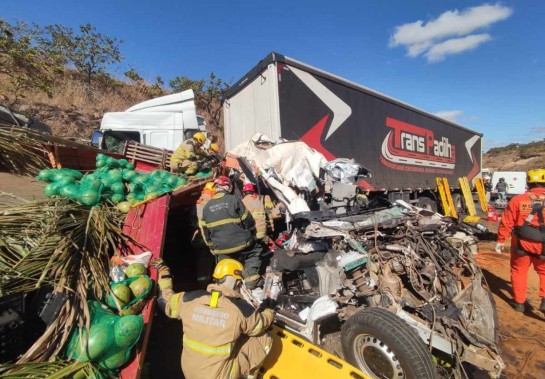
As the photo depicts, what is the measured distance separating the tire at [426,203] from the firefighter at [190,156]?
7444 mm

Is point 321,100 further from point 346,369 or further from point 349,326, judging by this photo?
point 346,369

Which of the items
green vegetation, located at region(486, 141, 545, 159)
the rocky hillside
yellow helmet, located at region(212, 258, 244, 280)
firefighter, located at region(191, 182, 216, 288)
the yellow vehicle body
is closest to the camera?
the yellow vehicle body

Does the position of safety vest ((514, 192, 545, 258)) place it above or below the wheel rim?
above

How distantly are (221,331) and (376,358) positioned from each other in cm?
145

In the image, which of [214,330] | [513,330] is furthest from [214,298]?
[513,330]

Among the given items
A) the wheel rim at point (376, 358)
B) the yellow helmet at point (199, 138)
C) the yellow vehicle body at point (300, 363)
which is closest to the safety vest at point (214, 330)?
the yellow vehicle body at point (300, 363)

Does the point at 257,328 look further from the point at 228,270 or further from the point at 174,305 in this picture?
the point at 174,305

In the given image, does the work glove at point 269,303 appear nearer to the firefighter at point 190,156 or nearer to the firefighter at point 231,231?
the firefighter at point 231,231

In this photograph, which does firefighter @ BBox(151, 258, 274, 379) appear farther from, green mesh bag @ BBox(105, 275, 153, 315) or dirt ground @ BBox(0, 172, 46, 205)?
dirt ground @ BBox(0, 172, 46, 205)

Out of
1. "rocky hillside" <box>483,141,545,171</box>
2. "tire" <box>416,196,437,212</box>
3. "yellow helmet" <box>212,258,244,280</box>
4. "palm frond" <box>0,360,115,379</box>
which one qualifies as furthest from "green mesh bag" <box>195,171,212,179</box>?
"rocky hillside" <box>483,141,545,171</box>

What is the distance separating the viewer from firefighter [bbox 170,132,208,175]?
16.2 feet

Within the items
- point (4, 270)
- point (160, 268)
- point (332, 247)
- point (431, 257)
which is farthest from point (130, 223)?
point (431, 257)

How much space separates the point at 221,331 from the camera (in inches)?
79.2

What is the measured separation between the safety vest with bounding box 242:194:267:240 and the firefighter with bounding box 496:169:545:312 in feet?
11.4
